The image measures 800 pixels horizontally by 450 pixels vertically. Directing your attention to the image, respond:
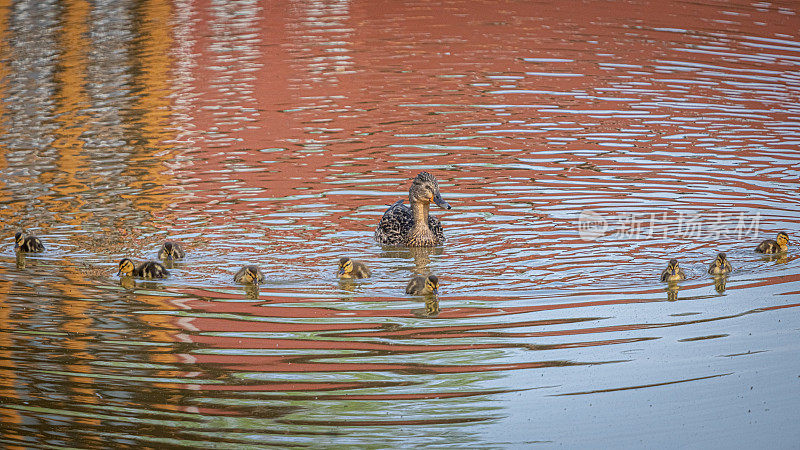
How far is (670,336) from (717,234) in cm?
279

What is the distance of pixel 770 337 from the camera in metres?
7.59

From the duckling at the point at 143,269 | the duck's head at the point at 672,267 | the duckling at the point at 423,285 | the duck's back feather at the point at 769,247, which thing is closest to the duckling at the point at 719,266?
the duck's head at the point at 672,267

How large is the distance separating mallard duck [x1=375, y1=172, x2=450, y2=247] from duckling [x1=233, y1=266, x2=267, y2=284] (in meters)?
1.74

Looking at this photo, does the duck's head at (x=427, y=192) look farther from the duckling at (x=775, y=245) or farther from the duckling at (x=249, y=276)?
the duckling at (x=775, y=245)

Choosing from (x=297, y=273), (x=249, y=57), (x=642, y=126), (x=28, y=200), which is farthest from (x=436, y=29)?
(x=297, y=273)

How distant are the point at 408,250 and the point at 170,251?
6.85 feet

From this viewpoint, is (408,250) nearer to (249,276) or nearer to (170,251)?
(249,276)

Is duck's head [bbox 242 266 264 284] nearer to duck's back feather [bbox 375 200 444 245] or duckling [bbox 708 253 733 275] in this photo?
duck's back feather [bbox 375 200 444 245]

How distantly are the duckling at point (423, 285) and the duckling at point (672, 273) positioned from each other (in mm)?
1723

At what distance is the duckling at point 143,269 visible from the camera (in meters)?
9.16

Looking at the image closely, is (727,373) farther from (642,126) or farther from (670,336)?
(642,126)

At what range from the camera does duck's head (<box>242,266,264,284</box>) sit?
29.4 ft

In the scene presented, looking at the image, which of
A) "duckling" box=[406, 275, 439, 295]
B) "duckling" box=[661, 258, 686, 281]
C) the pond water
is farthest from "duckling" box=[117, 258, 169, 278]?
"duckling" box=[661, 258, 686, 281]

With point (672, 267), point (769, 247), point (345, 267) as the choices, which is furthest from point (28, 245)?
point (769, 247)
